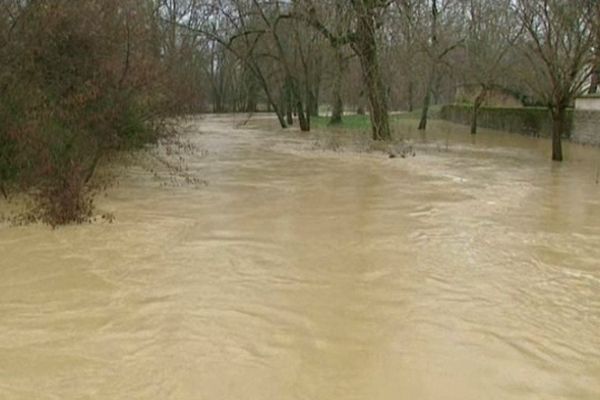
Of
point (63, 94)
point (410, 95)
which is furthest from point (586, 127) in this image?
point (410, 95)

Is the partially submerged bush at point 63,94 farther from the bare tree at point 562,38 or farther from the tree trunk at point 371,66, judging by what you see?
the bare tree at point 562,38

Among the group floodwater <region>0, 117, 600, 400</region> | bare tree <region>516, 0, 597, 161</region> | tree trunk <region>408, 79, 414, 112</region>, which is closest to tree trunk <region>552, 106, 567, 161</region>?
bare tree <region>516, 0, 597, 161</region>

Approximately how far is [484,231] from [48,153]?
631 cm

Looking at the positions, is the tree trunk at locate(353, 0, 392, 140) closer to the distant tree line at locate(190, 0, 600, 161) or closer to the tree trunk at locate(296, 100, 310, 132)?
the distant tree line at locate(190, 0, 600, 161)

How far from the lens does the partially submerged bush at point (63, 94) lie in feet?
30.1

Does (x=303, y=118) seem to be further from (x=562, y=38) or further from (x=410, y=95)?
(x=562, y=38)

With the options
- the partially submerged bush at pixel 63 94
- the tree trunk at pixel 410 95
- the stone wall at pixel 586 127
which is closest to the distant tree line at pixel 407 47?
the tree trunk at pixel 410 95

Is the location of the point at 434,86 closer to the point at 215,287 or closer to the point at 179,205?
the point at 179,205

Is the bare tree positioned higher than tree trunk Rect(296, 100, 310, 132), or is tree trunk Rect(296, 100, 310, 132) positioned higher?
the bare tree

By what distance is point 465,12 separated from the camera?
31.2 metres

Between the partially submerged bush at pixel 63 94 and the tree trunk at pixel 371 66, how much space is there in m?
8.90

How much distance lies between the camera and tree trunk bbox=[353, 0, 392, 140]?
1798 cm

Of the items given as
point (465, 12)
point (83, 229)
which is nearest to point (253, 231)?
point (83, 229)

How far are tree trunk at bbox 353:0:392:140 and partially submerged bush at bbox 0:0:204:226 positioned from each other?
8899 millimetres
